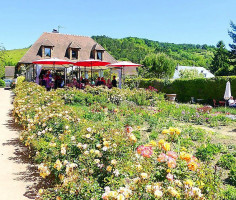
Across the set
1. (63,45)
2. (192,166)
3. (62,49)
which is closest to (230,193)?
(192,166)

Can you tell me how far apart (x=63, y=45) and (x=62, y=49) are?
741 mm

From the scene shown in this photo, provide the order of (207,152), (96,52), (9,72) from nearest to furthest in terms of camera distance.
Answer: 1. (207,152)
2. (96,52)
3. (9,72)

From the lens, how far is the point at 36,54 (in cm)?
2641

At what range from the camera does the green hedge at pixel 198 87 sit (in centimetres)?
1827

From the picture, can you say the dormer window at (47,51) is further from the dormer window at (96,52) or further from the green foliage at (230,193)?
the green foliage at (230,193)

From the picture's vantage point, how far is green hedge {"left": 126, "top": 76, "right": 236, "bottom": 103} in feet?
59.9

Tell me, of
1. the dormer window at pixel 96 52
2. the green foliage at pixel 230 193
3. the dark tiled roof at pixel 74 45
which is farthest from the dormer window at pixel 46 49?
the green foliage at pixel 230 193

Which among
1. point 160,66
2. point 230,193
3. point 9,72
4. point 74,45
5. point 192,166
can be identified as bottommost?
point 230,193

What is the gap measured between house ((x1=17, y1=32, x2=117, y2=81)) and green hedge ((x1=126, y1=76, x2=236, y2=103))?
953cm

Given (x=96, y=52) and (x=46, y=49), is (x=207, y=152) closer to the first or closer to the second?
(x=46, y=49)

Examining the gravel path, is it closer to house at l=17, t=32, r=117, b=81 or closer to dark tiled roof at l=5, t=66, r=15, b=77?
house at l=17, t=32, r=117, b=81

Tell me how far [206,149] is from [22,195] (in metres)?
3.37

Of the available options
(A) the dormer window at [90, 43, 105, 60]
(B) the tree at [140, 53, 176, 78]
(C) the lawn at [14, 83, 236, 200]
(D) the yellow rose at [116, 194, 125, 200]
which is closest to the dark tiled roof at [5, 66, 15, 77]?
(B) the tree at [140, 53, 176, 78]

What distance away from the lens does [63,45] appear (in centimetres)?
2864
